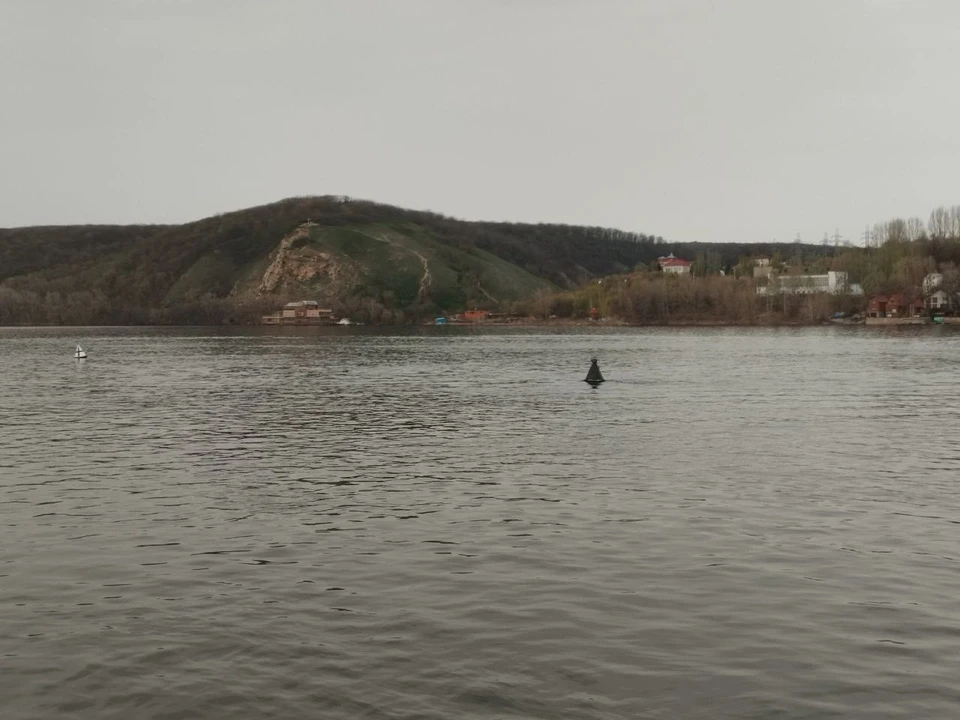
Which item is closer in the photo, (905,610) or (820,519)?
(905,610)

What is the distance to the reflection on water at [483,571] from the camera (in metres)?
14.1

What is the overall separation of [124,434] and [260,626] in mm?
32690

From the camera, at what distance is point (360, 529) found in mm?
24578

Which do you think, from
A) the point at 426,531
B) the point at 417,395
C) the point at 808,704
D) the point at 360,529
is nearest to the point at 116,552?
the point at 360,529

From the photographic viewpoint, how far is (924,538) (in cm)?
2294

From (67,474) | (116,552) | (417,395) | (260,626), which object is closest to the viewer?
(260,626)

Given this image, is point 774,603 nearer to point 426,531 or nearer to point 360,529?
point 426,531

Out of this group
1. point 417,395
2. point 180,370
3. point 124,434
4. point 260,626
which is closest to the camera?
point 260,626

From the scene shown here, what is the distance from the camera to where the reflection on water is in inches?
554

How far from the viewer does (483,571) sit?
66.8 feet

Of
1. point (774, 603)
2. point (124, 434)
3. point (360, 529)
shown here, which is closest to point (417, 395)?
point (124, 434)

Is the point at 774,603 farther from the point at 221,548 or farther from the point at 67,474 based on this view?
the point at 67,474

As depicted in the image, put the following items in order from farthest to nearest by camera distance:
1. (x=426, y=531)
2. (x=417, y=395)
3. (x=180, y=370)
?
(x=180, y=370) → (x=417, y=395) → (x=426, y=531)

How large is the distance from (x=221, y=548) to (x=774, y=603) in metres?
12.9
